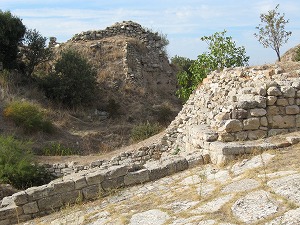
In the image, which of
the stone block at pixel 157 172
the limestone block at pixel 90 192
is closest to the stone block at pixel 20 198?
the limestone block at pixel 90 192

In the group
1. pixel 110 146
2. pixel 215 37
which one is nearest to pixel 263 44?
pixel 215 37

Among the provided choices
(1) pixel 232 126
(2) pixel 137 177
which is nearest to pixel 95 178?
(2) pixel 137 177

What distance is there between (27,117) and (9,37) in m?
6.09

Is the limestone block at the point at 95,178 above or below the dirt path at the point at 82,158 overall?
above

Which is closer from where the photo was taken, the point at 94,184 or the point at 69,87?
the point at 94,184

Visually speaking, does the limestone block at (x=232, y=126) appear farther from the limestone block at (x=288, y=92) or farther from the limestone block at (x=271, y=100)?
the limestone block at (x=288, y=92)

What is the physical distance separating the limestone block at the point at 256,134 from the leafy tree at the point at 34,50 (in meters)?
16.0

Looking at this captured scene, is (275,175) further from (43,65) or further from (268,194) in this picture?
(43,65)

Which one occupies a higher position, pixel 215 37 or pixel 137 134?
pixel 215 37

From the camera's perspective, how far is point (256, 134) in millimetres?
7711

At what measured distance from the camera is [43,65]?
2294 centimetres

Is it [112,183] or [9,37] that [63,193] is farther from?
[9,37]

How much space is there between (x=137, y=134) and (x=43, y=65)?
8.77 meters

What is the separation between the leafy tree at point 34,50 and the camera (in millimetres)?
21422
